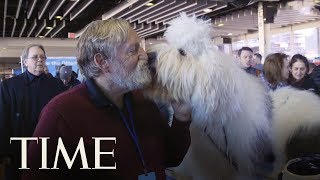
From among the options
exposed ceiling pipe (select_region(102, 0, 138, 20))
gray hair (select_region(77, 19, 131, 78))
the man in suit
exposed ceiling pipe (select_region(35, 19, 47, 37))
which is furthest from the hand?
exposed ceiling pipe (select_region(35, 19, 47, 37))

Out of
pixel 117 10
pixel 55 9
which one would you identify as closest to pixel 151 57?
pixel 117 10

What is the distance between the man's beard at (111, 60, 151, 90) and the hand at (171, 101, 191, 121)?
13cm

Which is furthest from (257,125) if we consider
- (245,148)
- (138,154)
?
(138,154)

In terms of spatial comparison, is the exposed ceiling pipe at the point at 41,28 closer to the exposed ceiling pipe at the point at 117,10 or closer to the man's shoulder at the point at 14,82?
the exposed ceiling pipe at the point at 117,10

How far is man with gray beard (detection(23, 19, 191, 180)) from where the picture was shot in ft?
2.72

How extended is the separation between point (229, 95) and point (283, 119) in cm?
27

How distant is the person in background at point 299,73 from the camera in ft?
5.81

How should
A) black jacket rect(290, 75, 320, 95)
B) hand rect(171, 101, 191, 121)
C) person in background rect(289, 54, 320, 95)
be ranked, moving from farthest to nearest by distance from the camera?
person in background rect(289, 54, 320, 95), black jacket rect(290, 75, 320, 95), hand rect(171, 101, 191, 121)

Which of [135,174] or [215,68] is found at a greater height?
[215,68]

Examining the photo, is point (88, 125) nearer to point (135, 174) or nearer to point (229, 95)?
point (135, 174)

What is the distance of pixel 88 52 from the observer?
2.83 feet

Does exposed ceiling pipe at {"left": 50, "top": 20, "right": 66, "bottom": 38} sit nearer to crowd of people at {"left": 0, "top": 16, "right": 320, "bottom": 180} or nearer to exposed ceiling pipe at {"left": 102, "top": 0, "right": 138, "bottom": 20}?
exposed ceiling pipe at {"left": 102, "top": 0, "right": 138, "bottom": 20}

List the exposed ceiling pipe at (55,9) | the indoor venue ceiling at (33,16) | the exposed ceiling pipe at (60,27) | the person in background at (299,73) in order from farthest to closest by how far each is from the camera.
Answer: the exposed ceiling pipe at (55,9)
the indoor venue ceiling at (33,16)
the exposed ceiling pipe at (60,27)
the person in background at (299,73)

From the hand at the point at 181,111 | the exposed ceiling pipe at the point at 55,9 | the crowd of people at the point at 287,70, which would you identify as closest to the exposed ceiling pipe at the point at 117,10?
the crowd of people at the point at 287,70
